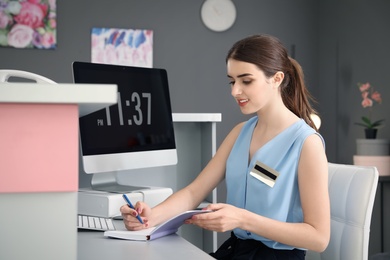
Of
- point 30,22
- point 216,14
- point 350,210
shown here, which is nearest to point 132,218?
point 350,210

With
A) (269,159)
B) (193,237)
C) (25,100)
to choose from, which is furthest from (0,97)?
(193,237)

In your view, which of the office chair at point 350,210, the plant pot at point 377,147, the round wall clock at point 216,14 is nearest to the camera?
the office chair at point 350,210

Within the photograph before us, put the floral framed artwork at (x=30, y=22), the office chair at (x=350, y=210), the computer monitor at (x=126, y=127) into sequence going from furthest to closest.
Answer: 1. the floral framed artwork at (x=30, y=22)
2. the computer monitor at (x=126, y=127)
3. the office chair at (x=350, y=210)

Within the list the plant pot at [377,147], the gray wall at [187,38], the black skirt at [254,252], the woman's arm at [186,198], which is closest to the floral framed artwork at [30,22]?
the gray wall at [187,38]

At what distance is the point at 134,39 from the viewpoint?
15.3ft

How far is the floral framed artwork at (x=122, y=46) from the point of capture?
4590 millimetres

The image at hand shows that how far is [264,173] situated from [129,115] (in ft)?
1.87

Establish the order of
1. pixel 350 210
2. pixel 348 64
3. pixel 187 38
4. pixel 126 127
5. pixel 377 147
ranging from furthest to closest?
1. pixel 187 38
2. pixel 348 64
3. pixel 377 147
4. pixel 126 127
5. pixel 350 210

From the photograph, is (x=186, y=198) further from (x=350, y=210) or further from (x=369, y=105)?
(x=369, y=105)

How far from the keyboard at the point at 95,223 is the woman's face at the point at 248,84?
51 centimetres

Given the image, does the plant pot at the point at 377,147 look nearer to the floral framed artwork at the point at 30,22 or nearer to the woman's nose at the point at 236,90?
the woman's nose at the point at 236,90

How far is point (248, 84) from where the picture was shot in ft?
5.26

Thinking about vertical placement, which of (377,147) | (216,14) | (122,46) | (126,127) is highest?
(216,14)

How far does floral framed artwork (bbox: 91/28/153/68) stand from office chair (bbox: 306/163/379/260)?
10.6ft
